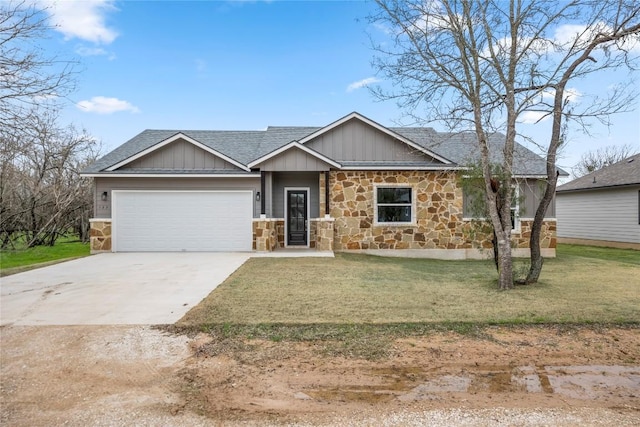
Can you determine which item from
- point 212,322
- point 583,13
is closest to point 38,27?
point 212,322

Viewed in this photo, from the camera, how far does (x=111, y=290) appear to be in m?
7.43

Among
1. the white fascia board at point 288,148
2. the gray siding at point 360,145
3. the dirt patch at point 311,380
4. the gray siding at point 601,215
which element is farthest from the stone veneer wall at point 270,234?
the gray siding at point 601,215

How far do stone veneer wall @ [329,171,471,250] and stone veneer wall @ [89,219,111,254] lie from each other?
25.8ft

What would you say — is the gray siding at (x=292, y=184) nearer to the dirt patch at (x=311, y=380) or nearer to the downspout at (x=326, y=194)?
the downspout at (x=326, y=194)

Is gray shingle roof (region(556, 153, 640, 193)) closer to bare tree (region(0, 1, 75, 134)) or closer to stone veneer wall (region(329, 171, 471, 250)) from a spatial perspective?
stone veneer wall (region(329, 171, 471, 250))

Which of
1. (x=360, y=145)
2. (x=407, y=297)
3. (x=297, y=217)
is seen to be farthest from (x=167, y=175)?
(x=407, y=297)

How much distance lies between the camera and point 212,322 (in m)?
5.22

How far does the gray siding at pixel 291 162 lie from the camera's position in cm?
1312

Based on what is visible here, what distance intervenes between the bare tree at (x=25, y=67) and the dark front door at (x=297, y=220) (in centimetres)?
870

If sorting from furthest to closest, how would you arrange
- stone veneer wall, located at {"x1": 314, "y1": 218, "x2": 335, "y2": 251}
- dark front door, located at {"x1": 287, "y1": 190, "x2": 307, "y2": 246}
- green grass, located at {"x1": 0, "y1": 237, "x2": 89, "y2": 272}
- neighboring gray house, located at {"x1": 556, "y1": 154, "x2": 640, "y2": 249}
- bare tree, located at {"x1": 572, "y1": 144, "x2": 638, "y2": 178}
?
bare tree, located at {"x1": 572, "y1": 144, "x2": 638, "y2": 178}, neighboring gray house, located at {"x1": 556, "y1": 154, "x2": 640, "y2": 249}, dark front door, located at {"x1": 287, "y1": 190, "x2": 307, "y2": 246}, stone veneer wall, located at {"x1": 314, "y1": 218, "x2": 335, "y2": 251}, green grass, located at {"x1": 0, "y1": 237, "x2": 89, "y2": 272}

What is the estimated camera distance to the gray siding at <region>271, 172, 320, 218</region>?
1462 centimetres

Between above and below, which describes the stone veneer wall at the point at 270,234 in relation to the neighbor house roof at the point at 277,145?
below

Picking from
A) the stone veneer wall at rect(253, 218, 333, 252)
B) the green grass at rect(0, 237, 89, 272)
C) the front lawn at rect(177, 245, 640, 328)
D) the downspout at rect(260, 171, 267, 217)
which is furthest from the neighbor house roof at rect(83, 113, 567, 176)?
the front lawn at rect(177, 245, 640, 328)

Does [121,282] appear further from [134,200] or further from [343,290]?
[134,200]
